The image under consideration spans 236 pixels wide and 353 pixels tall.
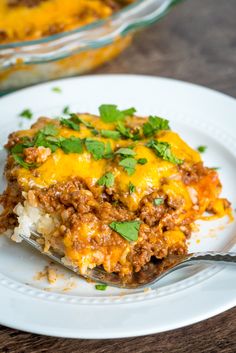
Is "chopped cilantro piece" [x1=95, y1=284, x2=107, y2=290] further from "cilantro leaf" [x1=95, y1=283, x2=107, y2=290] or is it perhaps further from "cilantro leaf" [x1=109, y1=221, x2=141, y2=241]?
"cilantro leaf" [x1=109, y1=221, x2=141, y2=241]

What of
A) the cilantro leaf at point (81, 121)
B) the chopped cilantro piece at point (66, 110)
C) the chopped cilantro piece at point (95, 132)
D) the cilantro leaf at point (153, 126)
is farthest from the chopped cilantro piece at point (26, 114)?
the cilantro leaf at point (153, 126)

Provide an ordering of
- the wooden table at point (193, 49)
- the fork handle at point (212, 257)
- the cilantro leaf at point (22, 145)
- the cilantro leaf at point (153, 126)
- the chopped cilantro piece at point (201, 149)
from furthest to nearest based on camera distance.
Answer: the wooden table at point (193, 49), the chopped cilantro piece at point (201, 149), the cilantro leaf at point (153, 126), the cilantro leaf at point (22, 145), the fork handle at point (212, 257)

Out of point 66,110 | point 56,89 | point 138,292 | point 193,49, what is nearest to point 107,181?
point 138,292

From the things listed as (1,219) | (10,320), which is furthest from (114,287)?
(1,219)

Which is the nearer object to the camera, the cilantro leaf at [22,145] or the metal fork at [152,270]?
the metal fork at [152,270]

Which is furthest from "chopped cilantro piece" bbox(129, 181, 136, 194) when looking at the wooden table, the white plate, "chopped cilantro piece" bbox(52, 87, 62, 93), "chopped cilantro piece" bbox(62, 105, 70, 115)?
"chopped cilantro piece" bbox(52, 87, 62, 93)

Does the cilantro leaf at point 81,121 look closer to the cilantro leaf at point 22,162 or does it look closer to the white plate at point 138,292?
the cilantro leaf at point 22,162
